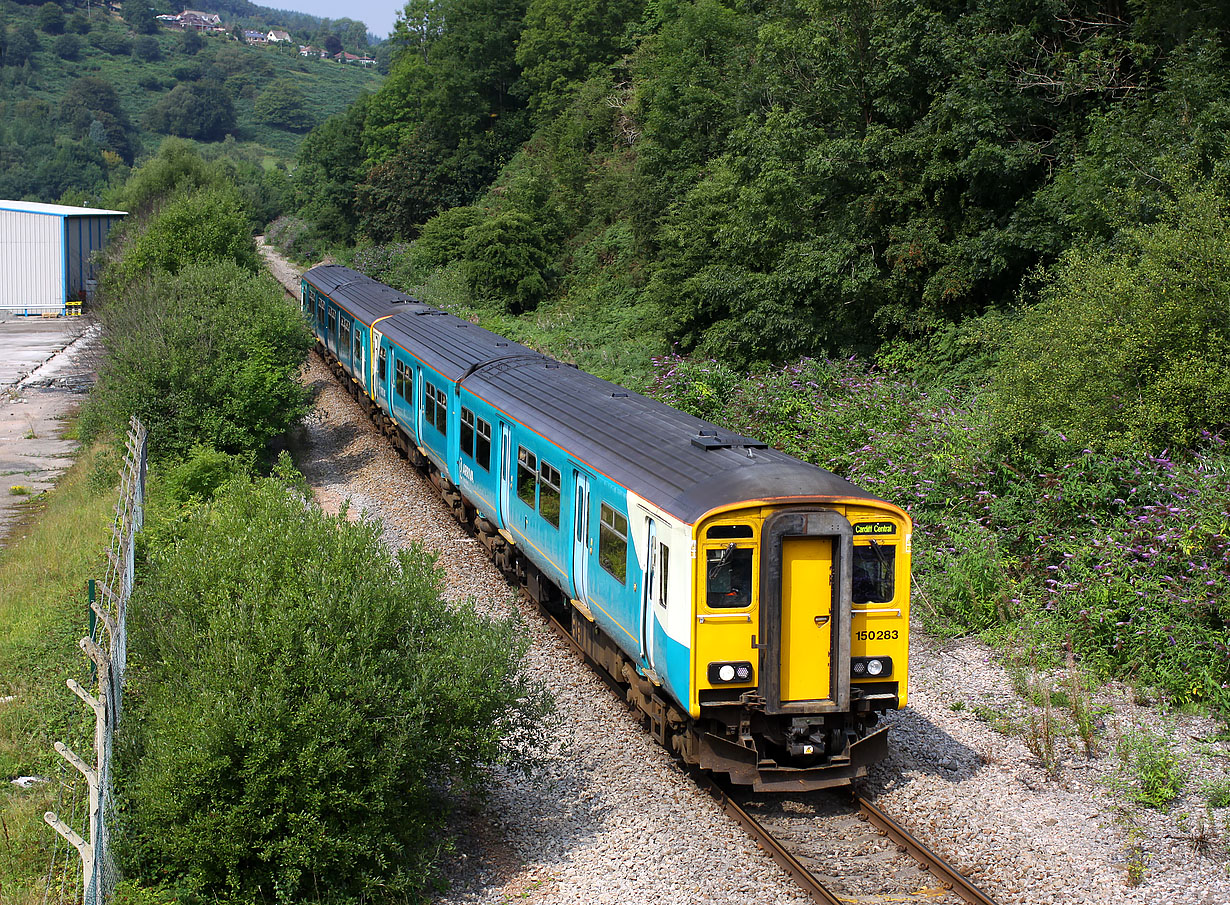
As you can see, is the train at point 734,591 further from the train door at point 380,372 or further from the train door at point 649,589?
the train door at point 380,372

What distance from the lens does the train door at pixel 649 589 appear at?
28.8ft

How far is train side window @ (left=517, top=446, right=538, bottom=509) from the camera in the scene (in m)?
12.1

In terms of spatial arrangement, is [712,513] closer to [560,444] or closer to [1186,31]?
[560,444]

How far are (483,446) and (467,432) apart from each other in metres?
0.92

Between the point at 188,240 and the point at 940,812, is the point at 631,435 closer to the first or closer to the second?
the point at 940,812

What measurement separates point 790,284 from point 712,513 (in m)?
13.7

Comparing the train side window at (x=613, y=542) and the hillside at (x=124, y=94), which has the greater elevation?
the hillside at (x=124, y=94)

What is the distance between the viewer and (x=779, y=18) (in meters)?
25.4

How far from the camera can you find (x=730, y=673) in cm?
824

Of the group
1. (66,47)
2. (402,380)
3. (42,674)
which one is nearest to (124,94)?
(66,47)

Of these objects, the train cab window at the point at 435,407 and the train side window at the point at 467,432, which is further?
the train cab window at the point at 435,407

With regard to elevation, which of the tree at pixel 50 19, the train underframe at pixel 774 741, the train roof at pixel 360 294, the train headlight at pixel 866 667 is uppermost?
the tree at pixel 50 19

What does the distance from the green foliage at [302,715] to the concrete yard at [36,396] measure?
12.8m

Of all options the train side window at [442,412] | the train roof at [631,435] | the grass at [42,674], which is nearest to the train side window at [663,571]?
the train roof at [631,435]
